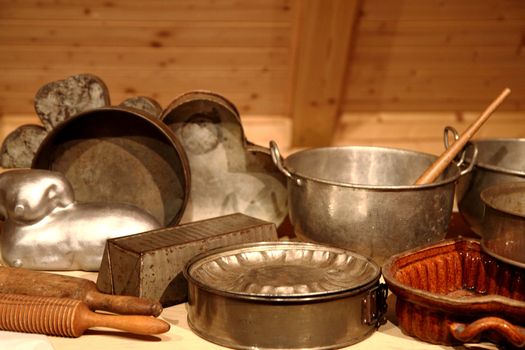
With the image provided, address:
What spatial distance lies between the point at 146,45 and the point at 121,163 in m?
0.86

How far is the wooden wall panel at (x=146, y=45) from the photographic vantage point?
271 centimetres

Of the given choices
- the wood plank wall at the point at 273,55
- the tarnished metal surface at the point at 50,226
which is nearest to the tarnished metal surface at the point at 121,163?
the tarnished metal surface at the point at 50,226

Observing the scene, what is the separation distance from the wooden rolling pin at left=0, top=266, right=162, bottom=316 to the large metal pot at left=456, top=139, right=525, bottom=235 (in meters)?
0.84

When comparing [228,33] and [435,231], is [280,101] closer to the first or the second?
[228,33]

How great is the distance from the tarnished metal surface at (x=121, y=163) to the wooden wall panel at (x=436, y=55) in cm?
106

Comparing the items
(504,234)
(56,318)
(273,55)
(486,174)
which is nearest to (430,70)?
(273,55)

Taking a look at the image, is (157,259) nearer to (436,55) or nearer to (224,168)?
(224,168)

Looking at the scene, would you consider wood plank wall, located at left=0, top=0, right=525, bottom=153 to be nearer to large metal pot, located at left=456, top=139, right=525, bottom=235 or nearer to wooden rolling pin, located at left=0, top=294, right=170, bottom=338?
large metal pot, located at left=456, top=139, right=525, bottom=235

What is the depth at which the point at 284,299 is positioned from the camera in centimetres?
147

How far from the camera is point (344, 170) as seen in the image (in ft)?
7.08

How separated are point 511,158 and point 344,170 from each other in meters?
0.46

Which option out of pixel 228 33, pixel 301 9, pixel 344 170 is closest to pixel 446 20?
pixel 301 9

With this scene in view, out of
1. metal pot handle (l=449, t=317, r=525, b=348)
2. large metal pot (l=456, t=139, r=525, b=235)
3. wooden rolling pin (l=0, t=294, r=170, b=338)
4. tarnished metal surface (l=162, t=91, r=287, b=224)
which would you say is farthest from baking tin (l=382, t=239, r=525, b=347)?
tarnished metal surface (l=162, t=91, r=287, b=224)

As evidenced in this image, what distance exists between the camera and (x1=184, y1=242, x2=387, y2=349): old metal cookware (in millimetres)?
1490
